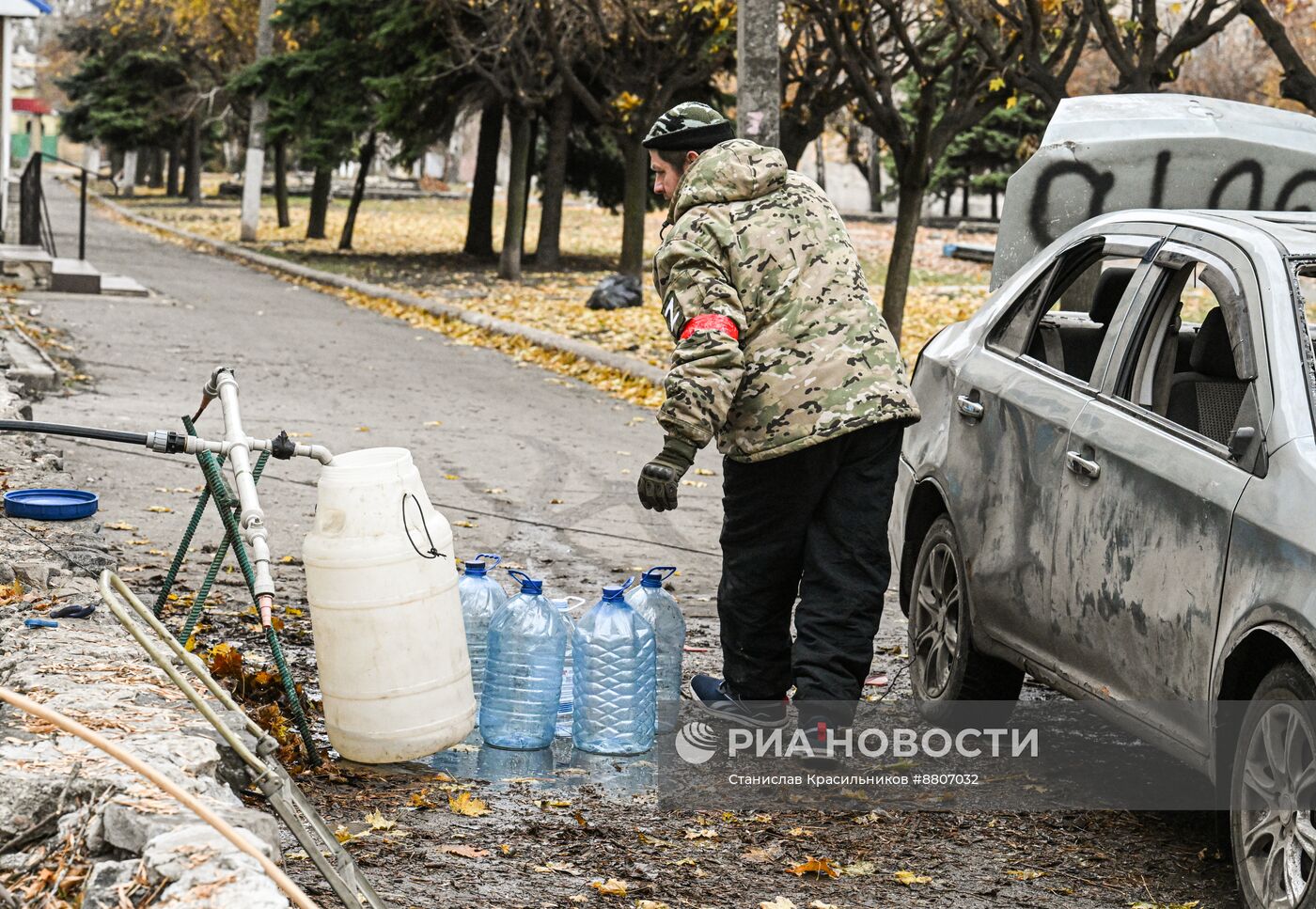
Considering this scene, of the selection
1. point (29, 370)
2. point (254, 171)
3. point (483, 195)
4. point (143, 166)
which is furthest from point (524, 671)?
point (143, 166)

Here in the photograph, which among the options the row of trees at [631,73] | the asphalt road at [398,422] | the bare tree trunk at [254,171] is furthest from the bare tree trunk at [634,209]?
the bare tree trunk at [254,171]

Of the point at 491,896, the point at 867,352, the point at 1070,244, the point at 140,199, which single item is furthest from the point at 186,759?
the point at 140,199

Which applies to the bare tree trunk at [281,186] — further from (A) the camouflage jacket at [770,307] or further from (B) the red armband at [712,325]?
(B) the red armband at [712,325]

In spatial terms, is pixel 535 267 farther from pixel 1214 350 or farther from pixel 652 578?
pixel 1214 350

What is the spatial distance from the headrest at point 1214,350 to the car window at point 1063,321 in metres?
0.62

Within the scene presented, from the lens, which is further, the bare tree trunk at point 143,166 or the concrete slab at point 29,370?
the bare tree trunk at point 143,166

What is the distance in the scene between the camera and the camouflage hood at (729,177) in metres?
4.93

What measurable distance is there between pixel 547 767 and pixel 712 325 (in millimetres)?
1442

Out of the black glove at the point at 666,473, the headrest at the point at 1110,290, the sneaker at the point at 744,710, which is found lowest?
the sneaker at the point at 744,710

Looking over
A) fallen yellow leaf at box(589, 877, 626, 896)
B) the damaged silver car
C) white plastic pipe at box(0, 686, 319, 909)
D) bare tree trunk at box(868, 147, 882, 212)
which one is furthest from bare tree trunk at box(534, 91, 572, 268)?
bare tree trunk at box(868, 147, 882, 212)

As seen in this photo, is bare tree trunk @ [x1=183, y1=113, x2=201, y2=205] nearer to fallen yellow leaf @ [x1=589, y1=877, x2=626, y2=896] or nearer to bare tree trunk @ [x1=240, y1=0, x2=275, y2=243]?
bare tree trunk @ [x1=240, y1=0, x2=275, y2=243]

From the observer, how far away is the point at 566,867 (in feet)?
13.7

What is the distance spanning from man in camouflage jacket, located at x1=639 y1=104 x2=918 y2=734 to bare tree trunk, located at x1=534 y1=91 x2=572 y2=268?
22.8 m

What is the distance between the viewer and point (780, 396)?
491cm
